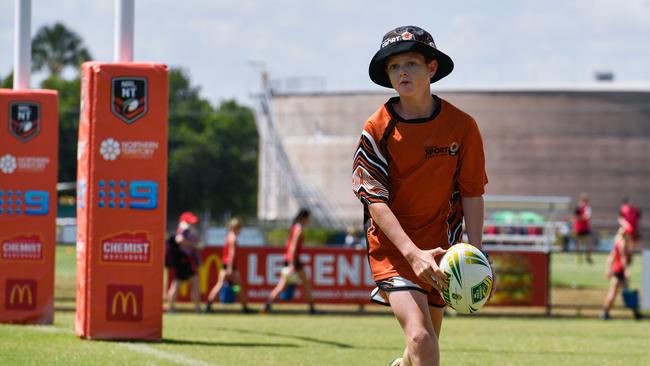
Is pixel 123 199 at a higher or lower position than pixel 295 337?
higher

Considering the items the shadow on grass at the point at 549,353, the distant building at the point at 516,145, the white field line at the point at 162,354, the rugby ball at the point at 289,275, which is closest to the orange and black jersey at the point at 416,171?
the white field line at the point at 162,354

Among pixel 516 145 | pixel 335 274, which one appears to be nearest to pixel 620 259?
pixel 335 274

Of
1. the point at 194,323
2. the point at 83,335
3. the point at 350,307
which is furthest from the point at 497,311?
the point at 83,335

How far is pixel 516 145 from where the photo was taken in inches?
3014

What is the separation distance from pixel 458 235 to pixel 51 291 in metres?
10.1

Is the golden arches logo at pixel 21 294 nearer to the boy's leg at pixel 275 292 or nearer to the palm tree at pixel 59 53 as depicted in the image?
the boy's leg at pixel 275 292

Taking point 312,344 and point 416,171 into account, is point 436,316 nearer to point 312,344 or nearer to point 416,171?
point 416,171

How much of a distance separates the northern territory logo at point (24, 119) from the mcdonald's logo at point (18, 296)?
6.39ft

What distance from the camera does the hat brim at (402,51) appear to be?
716 centimetres

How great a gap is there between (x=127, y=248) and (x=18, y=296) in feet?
11.2

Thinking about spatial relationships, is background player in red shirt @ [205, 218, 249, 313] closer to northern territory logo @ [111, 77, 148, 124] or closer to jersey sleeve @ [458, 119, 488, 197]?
northern territory logo @ [111, 77, 148, 124]

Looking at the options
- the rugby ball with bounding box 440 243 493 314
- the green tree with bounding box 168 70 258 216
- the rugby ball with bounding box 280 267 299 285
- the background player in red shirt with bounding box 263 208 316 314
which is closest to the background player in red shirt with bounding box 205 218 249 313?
the background player in red shirt with bounding box 263 208 316 314

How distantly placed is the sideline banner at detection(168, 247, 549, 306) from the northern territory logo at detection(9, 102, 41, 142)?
29.1 ft

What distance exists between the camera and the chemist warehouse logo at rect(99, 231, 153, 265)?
13.6 metres
